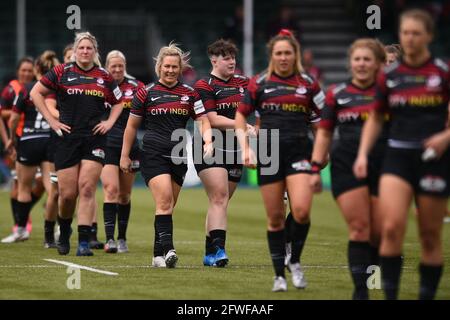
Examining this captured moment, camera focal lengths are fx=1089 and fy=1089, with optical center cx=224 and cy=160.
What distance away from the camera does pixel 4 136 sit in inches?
601

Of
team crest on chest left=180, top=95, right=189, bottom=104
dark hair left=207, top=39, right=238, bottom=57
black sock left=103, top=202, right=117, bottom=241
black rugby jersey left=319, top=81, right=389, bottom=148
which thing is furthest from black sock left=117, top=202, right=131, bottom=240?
black rugby jersey left=319, top=81, right=389, bottom=148

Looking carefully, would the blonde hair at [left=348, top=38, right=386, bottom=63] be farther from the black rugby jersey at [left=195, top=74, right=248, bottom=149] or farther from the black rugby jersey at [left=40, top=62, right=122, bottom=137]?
the black rugby jersey at [left=40, top=62, right=122, bottom=137]

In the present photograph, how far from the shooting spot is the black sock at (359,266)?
8695 mm

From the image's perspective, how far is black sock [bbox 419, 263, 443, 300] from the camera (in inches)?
320

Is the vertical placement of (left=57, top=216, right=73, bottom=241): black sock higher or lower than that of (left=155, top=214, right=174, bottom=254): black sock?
lower

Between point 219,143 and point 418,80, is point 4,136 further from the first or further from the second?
point 418,80

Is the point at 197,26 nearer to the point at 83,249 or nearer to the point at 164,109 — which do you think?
the point at 83,249

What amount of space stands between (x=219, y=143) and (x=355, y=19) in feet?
77.4

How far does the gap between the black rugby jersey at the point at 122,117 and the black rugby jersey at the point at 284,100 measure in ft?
13.3

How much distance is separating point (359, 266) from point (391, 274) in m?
0.60

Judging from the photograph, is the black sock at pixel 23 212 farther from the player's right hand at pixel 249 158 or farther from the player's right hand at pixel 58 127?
the player's right hand at pixel 249 158

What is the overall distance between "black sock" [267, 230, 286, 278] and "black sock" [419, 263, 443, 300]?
165 centimetres

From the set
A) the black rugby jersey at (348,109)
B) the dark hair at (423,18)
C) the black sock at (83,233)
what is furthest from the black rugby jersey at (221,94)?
the dark hair at (423,18)
